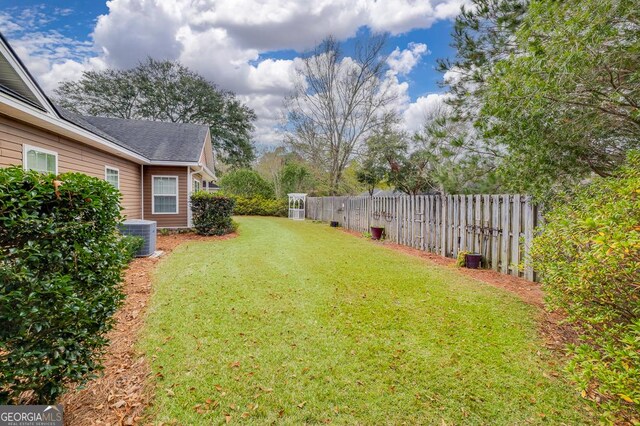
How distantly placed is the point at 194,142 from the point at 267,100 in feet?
55.5

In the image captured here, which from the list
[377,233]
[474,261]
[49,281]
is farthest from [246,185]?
[49,281]

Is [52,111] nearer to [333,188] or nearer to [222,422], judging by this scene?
[222,422]

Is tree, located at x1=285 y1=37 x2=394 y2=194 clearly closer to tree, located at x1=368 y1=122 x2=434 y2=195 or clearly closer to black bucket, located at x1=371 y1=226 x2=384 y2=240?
tree, located at x1=368 y1=122 x2=434 y2=195

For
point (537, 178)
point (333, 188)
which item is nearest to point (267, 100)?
point (333, 188)

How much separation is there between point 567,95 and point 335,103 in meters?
21.8

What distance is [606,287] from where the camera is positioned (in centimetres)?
218

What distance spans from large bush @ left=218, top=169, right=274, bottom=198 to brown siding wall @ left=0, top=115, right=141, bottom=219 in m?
13.9

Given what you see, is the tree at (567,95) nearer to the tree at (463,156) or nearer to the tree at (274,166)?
the tree at (463,156)

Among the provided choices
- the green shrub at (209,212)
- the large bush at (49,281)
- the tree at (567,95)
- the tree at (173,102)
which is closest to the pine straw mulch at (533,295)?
the tree at (567,95)

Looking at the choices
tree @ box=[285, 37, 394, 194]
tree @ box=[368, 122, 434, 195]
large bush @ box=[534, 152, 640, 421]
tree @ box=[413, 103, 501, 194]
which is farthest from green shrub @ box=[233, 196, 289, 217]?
large bush @ box=[534, 152, 640, 421]

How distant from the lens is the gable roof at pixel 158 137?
38.1ft

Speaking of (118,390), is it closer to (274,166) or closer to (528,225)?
(528,225)

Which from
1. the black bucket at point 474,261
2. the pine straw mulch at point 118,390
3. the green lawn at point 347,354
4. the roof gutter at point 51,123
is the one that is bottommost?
the pine straw mulch at point 118,390

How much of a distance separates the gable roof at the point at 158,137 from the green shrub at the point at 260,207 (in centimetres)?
1004
